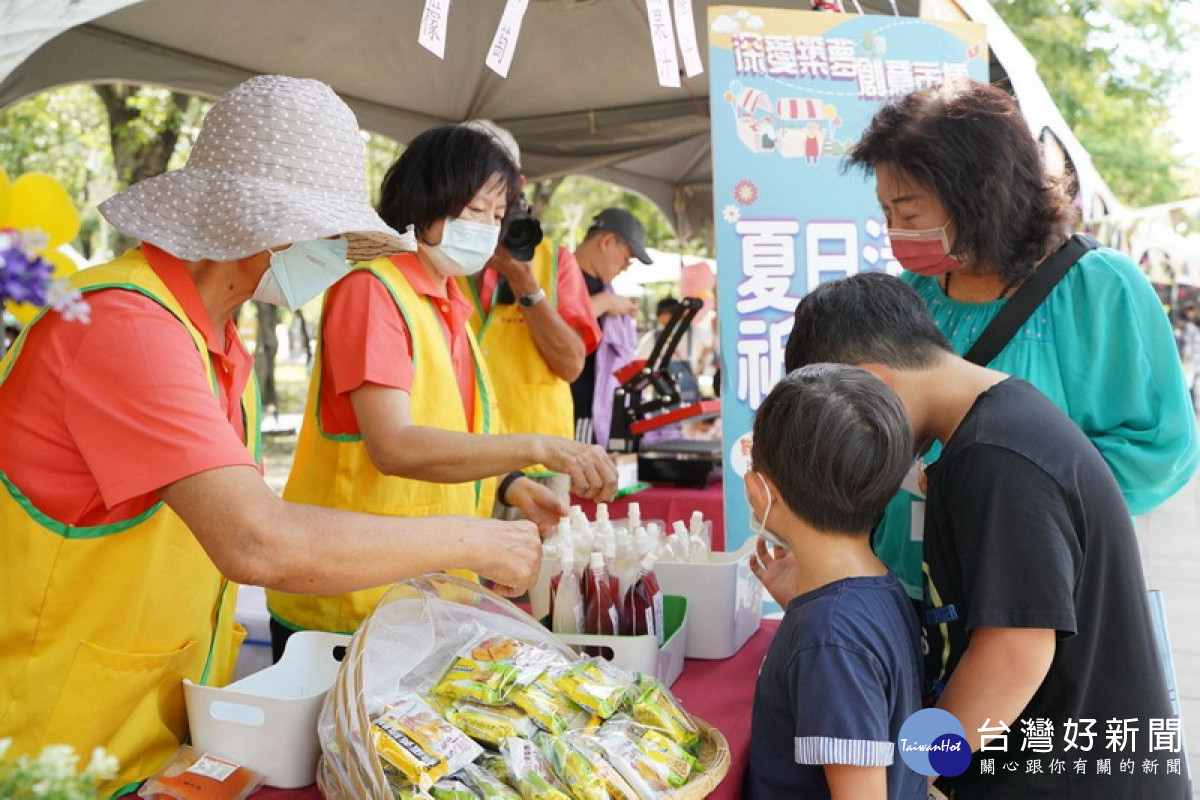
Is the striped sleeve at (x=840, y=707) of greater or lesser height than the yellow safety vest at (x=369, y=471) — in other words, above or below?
below

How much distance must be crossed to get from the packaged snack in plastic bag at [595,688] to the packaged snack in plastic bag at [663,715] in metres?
0.03

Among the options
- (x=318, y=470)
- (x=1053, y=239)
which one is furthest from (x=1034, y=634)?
(x=318, y=470)

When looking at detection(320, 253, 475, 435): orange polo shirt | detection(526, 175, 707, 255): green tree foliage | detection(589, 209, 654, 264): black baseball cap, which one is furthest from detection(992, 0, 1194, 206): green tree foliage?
detection(320, 253, 475, 435): orange polo shirt

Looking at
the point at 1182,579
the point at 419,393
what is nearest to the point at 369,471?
the point at 419,393

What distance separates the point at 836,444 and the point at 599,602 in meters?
0.63

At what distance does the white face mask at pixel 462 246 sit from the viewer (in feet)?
7.65

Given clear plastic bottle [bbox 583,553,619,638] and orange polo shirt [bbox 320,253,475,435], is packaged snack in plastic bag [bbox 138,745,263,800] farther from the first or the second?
orange polo shirt [bbox 320,253,475,435]

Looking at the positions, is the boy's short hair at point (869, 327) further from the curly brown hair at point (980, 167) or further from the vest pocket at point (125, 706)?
the vest pocket at point (125, 706)

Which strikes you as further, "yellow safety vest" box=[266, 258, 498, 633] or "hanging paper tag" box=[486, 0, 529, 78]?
"hanging paper tag" box=[486, 0, 529, 78]

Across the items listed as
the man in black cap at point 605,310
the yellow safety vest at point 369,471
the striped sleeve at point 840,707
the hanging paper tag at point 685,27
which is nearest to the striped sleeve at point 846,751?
the striped sleeve at point 840,707

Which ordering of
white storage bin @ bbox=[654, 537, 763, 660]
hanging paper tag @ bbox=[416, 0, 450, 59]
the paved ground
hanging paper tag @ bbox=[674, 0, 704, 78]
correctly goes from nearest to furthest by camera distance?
white storage bin @ bbox=[654, 537, 763, 660] < hanging paper tag @ bbox=[416, 0, 450, 59] < hanging paper tag @ bbox=[674, 0, 704, 78] < the paved ground

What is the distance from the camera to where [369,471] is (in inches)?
84.5

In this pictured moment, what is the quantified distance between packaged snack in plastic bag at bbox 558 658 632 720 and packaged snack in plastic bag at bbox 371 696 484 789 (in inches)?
7.6

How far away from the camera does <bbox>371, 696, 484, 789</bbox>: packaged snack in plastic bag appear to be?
1242 mm
